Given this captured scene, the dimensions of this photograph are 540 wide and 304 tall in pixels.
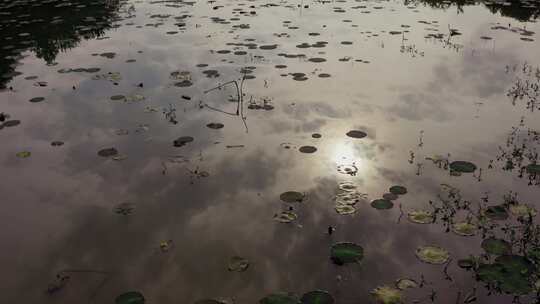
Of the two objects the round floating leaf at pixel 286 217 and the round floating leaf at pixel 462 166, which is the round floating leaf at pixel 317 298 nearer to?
the round floating leaf at pixel 286 217

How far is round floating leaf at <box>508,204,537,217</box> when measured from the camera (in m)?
4.38

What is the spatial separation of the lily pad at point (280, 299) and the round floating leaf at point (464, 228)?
6.39 ft

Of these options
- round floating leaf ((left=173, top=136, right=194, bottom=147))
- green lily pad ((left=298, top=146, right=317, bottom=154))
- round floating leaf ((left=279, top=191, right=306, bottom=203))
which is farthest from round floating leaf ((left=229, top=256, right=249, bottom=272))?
round floating leaf ((left=173, top=136, right=194, bottom=147))

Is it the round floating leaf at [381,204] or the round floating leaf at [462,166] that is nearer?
the round floating leaf at [381,204]

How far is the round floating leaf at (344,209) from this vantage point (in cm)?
456

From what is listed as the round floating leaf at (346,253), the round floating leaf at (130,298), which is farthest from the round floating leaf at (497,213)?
the round floating leaf at (130,298)

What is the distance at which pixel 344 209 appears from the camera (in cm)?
461

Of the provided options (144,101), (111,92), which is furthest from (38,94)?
(144,101)

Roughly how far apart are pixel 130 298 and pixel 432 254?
2.85 m

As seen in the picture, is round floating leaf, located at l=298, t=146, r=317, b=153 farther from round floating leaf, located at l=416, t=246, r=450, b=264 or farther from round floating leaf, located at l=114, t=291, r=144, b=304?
round floating leaf, located at l=114, t=291, r=144, b=304

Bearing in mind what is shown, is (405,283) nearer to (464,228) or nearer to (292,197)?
(464,228)

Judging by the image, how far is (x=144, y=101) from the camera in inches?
295

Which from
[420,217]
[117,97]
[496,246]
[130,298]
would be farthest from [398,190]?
[117,97]

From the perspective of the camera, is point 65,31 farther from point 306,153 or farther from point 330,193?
point 330,193
